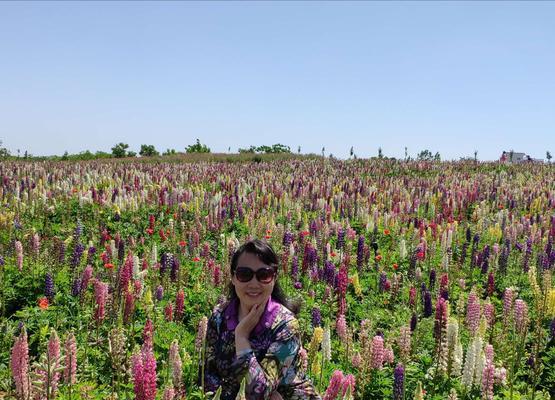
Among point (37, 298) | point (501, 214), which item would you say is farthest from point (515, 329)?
point (501, 214)

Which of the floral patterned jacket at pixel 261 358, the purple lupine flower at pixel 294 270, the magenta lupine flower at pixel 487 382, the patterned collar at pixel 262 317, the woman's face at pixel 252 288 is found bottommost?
the magenta lupine flower at pixel 487 382

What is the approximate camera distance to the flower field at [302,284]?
4.52m

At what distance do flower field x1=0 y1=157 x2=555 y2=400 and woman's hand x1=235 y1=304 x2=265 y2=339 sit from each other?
0.44 meters

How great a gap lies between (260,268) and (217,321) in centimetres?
56

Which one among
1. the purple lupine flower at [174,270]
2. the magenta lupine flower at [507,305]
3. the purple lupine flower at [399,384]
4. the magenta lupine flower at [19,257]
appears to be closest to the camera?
the purple lupine flower at [399,384]

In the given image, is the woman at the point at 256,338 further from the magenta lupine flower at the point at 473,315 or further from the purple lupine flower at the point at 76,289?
the purple lupine flower at the point at 76,289

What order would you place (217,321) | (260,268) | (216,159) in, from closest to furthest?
1. (260,268)
2. (217,321)
3. (216,159)

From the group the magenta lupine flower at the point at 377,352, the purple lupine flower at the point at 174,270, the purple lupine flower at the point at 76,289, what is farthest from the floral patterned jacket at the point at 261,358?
the purple lupine flower at the point at 174,270

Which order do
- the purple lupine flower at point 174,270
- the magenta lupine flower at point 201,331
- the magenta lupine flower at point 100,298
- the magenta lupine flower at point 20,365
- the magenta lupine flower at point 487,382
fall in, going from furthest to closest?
1. the purple lupine flower at point 174,270
2. the magenta lupine flower at point 100,298
3. the magenta lupine flower at point 487,382
4. the magenta lupine flower at point 201,331
5. the magenta lupine flower at point 20,365

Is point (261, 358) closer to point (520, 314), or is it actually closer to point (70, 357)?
point (70, 357)

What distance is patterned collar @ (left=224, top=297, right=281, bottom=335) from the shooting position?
3475 millimetres

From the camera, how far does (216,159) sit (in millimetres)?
27109

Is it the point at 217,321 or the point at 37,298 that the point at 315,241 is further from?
the point at 217,321

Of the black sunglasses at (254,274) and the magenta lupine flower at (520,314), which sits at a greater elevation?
the black sunglasses at (254,274)
